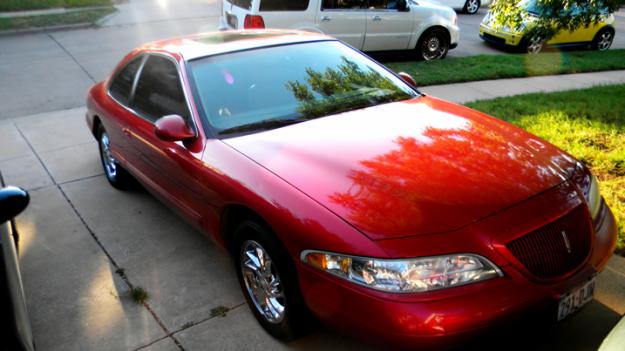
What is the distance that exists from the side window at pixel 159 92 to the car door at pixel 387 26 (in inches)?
256

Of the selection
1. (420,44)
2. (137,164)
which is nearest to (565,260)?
(137,164)

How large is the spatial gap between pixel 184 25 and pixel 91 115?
9.41m

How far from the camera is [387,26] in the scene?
10.2 m

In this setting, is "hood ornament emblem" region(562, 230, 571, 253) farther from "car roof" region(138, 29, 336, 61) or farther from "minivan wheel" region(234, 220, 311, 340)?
"car roof" region(138, 29, 336, 61)

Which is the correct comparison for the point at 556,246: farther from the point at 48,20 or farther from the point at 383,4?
the point at 48,20

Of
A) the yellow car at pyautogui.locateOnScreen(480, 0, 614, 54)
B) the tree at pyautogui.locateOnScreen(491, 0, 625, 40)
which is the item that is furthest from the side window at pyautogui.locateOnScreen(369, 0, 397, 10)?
the tree at pyautogui.locateOnScreen(491, 0, 625, 40)

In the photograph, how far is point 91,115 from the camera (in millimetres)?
5367

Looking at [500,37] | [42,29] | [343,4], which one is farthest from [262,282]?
[42,29]

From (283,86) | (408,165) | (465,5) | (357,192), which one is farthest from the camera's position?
(465,5)

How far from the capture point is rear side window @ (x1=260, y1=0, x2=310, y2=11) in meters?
9.07

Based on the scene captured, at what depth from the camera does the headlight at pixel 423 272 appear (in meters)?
2.34

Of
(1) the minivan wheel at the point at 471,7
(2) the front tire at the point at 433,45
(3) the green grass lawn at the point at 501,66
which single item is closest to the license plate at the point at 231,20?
(3) the green grass lawn at the point at 501,66

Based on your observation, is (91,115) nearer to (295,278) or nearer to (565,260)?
(295,278)

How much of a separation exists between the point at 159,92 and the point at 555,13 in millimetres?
4209
